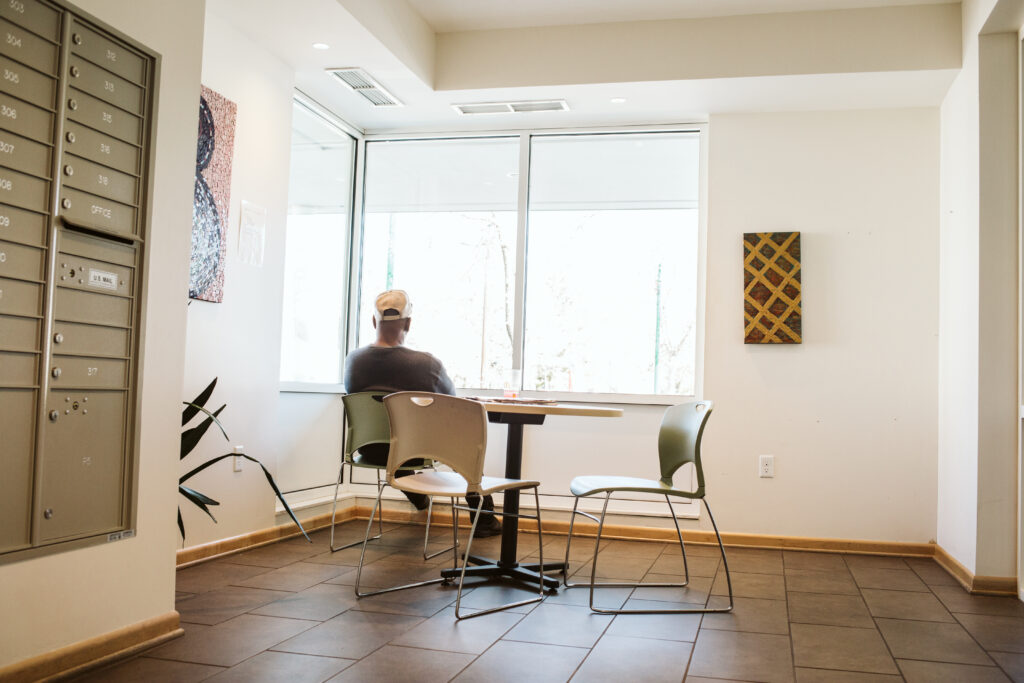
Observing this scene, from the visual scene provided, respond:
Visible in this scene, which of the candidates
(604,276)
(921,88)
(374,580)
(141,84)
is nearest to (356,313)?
(604,276)

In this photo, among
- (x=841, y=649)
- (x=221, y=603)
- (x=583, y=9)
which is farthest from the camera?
(x=583, y=9)

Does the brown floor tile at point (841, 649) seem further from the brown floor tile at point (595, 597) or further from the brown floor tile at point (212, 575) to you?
the brown floor tile at point (212, 575)

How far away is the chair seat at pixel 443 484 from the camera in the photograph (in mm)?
3133

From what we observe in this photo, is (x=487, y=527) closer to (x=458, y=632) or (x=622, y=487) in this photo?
(x=622, y=487)

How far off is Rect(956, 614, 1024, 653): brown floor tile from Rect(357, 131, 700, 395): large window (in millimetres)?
2134

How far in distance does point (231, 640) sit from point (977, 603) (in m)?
2.90

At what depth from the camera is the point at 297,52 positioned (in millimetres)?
4316

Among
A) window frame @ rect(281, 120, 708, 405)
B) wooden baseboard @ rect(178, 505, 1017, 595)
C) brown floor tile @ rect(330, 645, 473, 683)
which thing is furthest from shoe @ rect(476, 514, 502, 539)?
brown floor tile @ rect(330, 645, 473, 683)

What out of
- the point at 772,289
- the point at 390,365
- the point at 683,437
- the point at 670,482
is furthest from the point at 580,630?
the point at 772,289

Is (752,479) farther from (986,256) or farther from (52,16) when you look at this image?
(52,16)

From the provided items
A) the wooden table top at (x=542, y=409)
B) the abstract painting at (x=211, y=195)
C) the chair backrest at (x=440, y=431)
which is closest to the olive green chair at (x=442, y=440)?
the chair backrest at (x=440, y=431)

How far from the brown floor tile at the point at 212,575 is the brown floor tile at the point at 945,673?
2.47 metres

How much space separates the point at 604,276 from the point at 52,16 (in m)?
3.55

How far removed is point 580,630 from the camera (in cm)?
296
